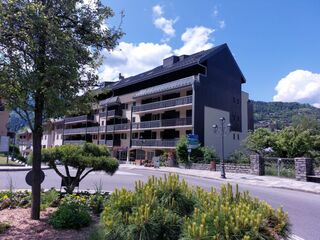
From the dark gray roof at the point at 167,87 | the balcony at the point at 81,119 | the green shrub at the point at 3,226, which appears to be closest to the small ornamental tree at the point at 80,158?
the green shrub at the point at 3,226

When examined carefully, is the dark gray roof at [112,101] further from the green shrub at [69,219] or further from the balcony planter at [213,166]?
the green shrub at [69,219]

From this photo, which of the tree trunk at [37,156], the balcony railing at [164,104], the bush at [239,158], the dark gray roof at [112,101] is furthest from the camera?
the dark gray roof at [112,101]

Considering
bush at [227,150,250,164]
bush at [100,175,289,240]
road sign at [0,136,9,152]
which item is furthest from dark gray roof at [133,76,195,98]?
bush at [100,175,289,240]

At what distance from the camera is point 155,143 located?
A: 44.8 m

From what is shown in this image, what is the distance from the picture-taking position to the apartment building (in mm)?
41062

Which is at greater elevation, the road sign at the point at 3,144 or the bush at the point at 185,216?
the road sign at the point at 3,144

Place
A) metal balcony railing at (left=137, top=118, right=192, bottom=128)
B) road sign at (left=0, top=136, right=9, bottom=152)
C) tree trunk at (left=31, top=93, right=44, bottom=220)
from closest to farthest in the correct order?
1. tree trunk at (left=31, top=93, right=44, bottom=220)
2. road sign at (left=0, top=136, right=9, bottom=152)
3. metal balcony railing at (left=137, top=118, right=192, bottom=128)

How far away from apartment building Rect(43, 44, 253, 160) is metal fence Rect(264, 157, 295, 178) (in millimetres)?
12382

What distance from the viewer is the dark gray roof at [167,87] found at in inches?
1604

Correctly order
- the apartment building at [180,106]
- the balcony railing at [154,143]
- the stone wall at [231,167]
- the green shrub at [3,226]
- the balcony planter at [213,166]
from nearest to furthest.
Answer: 1. the green shrub at [3,226]
2. the stone wall at [231,167]
3. the balcony planter at [213,166]
4. the apartment building at [180,106]
5. the balcony railing at [154,143]

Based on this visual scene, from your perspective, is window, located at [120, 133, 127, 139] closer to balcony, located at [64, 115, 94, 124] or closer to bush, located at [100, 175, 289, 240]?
balcony, located at [64, 115, 94, 124]

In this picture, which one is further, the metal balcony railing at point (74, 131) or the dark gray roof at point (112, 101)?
the metal balcony railing at point (74, 131)

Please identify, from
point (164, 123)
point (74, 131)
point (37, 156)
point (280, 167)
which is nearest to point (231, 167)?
point (280, 167)

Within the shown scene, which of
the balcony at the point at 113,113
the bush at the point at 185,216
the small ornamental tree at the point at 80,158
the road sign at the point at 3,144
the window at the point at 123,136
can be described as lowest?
the bush at the point at 185,216
